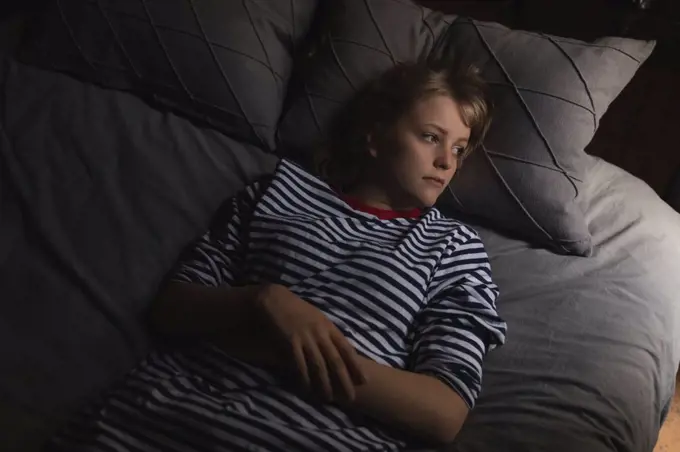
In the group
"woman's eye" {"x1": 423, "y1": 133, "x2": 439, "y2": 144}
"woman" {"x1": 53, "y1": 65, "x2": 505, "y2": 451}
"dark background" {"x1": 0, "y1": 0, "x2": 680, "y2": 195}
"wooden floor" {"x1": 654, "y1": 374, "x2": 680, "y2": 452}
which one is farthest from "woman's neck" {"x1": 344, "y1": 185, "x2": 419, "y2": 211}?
"dark background" {"x1": 0, "y1": 0, "x2": 680, "y2": 195}

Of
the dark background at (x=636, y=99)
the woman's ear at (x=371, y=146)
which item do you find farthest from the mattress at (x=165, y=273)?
the dark background at (x=636, y=99)

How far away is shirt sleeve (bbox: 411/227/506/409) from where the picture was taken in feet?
3.13

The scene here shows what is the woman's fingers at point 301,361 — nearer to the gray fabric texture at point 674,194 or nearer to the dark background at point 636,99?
the gray fabric texture at point 674,194

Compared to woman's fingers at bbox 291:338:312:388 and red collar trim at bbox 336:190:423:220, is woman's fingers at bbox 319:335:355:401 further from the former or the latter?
red collar trim at bbox 336:190:423:220

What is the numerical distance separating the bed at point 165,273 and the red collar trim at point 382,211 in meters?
0.17

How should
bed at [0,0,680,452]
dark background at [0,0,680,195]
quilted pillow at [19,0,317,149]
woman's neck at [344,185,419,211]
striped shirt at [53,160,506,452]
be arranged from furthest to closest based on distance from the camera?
dark background at [0,0,680,195]
quilted pillow at [19,0,317,149]
woman's neck at [344,185,419,211]
bed at [0,0,680,452]
striped shirt at [53,160,506,452]

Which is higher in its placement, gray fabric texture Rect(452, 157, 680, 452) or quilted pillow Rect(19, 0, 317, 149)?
quilted pillow Rect(19, 0, 317, 149)

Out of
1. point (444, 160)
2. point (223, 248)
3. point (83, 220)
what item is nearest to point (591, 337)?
point (444, 160)

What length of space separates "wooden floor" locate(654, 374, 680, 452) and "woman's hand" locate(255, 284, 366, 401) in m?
0.90

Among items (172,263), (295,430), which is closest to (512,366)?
(295,430)

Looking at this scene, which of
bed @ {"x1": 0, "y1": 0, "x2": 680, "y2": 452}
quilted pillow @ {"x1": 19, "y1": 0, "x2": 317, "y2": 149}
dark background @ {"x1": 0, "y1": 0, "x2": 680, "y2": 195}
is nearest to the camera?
bed @ {"x1": 0, "y1": 0, "x2": 680, "y2": 452}

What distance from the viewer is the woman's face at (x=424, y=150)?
1155mm

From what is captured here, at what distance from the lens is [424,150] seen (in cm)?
116

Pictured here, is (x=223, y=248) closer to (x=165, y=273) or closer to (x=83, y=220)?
(x=165, y=273)
